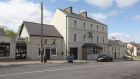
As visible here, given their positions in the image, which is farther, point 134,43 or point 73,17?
point 134,43

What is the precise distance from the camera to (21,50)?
3950cm

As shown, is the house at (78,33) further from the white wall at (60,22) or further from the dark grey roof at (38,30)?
the dark grey roof at (38,30)

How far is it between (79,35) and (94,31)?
5920 millimetres

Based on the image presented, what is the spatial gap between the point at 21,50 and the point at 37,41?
3741 millimetres

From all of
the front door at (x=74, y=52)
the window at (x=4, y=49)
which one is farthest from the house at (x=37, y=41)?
the front door at (x=74, y=52)

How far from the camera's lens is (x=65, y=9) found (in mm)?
53625

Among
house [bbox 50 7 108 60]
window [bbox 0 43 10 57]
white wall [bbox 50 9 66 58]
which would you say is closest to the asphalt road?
window [bbox 0 43 10 57]

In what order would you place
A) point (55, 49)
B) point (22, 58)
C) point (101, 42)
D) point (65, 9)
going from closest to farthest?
point (22, 58) < point (55, 49) < point (65, 9) < point (101, 42)

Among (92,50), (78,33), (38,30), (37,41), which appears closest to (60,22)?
(78,33)

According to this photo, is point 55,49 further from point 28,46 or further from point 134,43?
point 134,43

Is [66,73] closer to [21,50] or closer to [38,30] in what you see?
[21,50]

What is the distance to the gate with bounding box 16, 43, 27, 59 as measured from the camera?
38.9m

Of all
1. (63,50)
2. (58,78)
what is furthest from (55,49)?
(58,78)

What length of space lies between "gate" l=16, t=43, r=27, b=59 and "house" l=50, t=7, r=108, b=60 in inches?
385
